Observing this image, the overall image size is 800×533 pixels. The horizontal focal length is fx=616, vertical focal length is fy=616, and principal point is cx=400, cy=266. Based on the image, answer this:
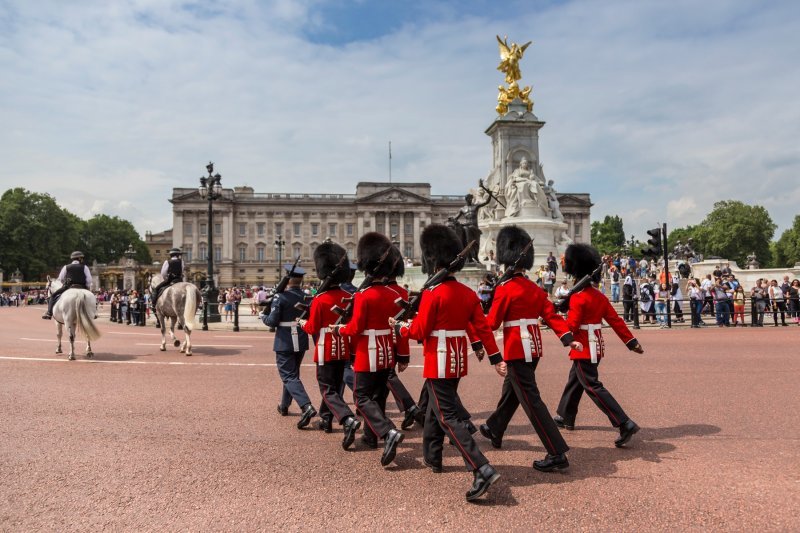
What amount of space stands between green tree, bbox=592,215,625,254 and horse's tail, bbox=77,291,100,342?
354 feet

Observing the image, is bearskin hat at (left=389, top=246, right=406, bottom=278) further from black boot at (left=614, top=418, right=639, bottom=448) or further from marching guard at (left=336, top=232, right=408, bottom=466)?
black boot at (left=614, top=418, right=639, bottom=448)

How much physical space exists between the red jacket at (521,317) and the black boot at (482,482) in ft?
4.00

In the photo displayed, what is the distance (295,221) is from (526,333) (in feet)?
336

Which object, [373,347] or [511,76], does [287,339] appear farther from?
[511,76]

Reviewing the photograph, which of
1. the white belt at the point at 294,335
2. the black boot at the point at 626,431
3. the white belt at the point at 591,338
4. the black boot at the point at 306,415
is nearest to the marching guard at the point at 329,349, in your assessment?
the black boot at the point at 306,415

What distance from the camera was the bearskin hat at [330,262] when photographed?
6676 millimetres

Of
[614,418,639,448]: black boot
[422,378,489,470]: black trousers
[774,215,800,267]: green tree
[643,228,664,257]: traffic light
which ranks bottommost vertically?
[614,418,639,448]: black boot

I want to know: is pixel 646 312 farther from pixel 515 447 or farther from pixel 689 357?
pixel 515 447

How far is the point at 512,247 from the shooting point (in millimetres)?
6023

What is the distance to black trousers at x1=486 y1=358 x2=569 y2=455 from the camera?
199 inches

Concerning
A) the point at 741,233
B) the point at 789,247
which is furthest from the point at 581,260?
the point at 789,247

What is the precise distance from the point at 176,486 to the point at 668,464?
4.07m

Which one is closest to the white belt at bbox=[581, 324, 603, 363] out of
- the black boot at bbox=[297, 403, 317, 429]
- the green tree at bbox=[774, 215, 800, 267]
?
the black boot at bbox=[297, 403, 317, 429]

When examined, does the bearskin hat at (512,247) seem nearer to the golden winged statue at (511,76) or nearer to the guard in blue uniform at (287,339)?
the guard in blue uniform at (287,339)
